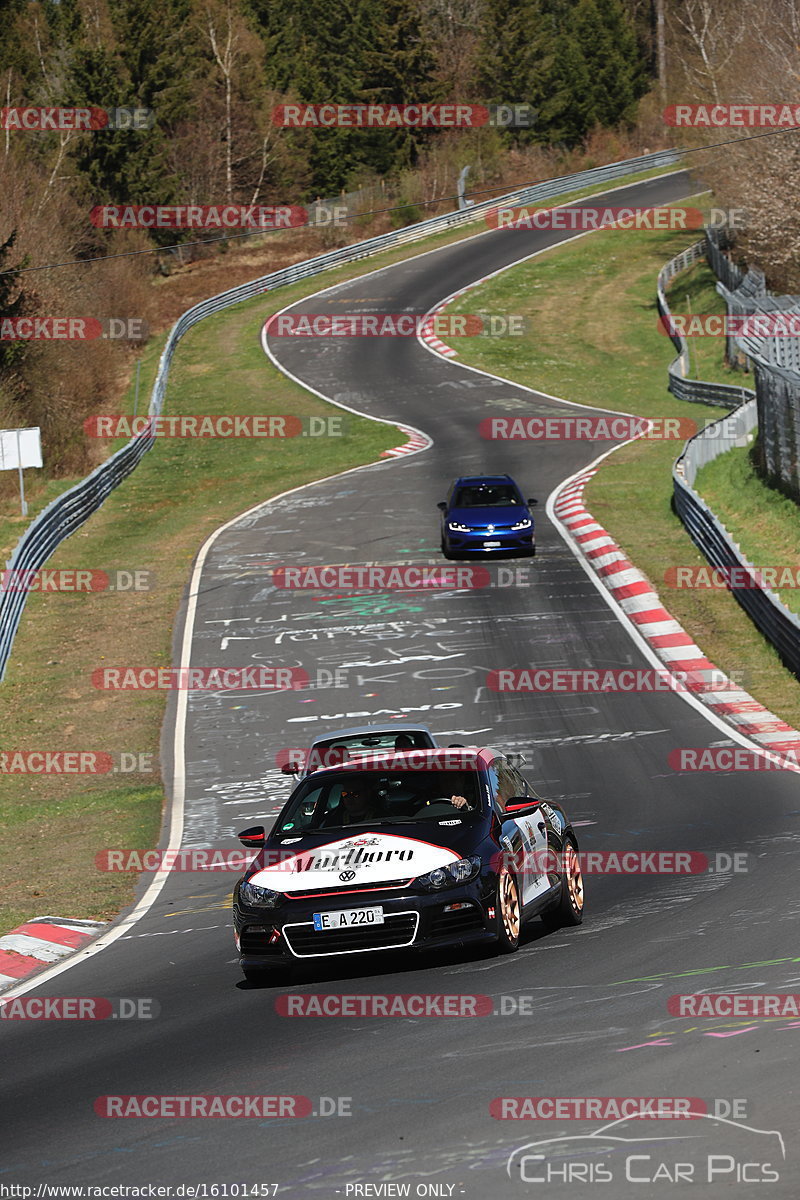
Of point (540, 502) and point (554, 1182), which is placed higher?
point (554, 1182)

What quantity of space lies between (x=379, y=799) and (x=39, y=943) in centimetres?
344

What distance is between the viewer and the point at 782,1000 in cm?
848

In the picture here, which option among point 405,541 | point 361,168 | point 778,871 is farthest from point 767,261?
point 778,871

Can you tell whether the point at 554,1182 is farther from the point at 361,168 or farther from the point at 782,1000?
the point at 361,168

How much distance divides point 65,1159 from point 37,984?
4.42 m

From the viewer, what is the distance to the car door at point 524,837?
10.8 metres

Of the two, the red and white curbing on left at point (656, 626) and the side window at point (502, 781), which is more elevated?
the side window at point (502, 781)

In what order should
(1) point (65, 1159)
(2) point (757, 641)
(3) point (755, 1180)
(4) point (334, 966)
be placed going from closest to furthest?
(3) point (755, 1180) → (1) point (65, 1159) → (4) point (334, 966) → (2) point (757, 641)
